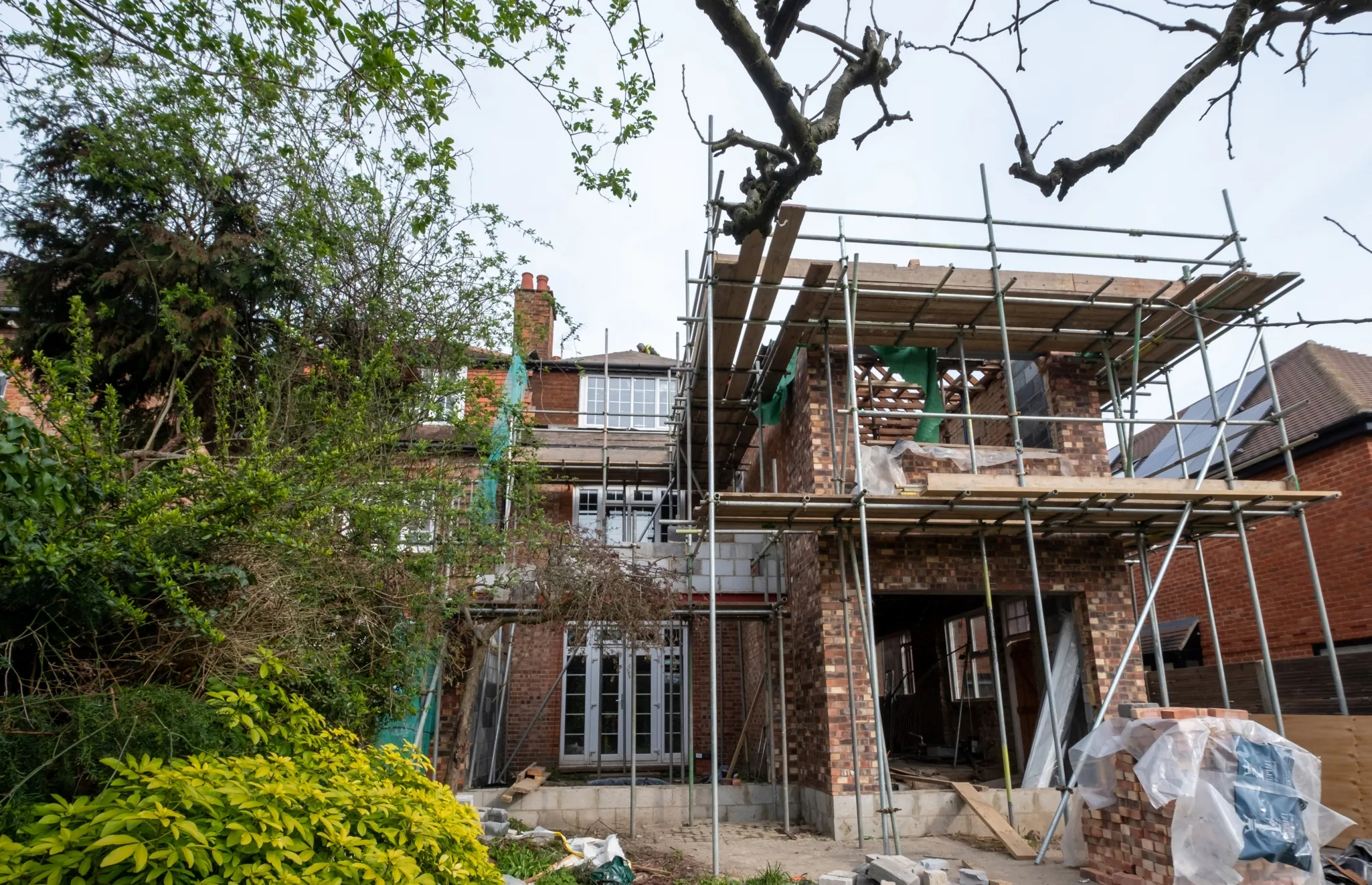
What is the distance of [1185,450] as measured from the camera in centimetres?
1422

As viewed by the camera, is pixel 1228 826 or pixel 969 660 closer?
pixel 1228 826

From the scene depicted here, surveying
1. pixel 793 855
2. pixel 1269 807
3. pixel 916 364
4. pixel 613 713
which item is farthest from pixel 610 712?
pixel 1269 807

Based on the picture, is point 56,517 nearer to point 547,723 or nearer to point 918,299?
point 918,299

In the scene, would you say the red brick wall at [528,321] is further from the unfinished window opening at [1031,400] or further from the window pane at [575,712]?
the unfinished window opening at [1031,400]

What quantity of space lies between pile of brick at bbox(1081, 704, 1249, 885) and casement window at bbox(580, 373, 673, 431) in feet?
41.0

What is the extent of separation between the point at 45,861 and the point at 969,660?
1422 centimetres

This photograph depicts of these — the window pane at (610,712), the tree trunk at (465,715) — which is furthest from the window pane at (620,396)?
the tree trunk at (465,715)

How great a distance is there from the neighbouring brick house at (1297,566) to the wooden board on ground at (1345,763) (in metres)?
1.23

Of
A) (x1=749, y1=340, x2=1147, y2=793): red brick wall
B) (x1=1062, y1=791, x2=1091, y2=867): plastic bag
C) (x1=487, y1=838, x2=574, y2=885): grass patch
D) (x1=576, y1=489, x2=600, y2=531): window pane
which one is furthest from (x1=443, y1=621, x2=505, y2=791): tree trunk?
(x1=1062, y1=791, x2=1091, y2=867): plastic bag

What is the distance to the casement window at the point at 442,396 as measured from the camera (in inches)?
415

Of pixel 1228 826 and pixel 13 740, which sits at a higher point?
pixel 13 740

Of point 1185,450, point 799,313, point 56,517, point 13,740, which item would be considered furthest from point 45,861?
point 1185,450

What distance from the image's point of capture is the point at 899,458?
955 cm

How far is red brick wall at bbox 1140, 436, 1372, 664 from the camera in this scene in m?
11.2
